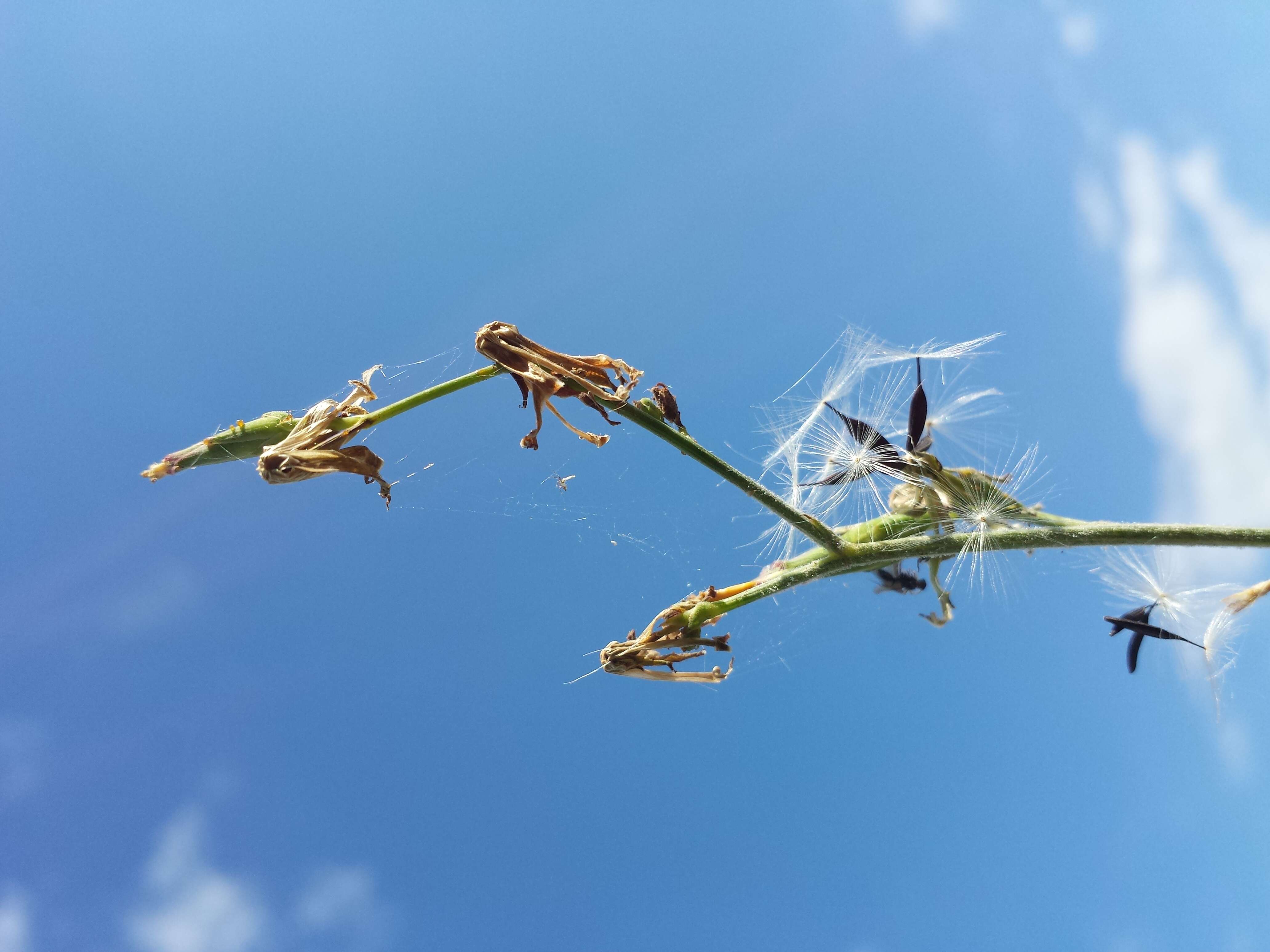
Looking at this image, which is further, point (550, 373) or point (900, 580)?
point (900, 580)

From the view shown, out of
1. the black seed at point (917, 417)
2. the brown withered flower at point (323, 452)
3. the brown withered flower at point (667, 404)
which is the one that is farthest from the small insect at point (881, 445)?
the brown withered flower at point (323, 452)

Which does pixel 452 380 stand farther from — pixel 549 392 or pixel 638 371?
pixel 638 371

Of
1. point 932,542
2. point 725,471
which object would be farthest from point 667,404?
point 932,542

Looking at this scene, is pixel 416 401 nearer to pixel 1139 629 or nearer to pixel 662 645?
pixel 662 645

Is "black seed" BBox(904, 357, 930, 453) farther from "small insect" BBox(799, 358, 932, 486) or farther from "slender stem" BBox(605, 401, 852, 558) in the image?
"slender stem" BBox(605, 401, 852, 558)

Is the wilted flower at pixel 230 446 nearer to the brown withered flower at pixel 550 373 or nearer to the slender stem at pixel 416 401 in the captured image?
the slender stem at pixel 416 401

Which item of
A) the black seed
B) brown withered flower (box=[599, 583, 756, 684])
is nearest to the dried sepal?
brown withered flower (box=[599, 583, 756, 684])
